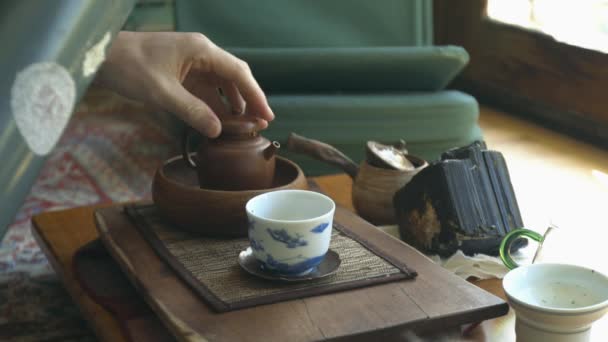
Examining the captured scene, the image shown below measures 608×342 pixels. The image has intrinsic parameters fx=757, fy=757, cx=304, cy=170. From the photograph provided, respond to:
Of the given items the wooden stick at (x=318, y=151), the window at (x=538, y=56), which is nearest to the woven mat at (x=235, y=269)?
the wooden stick at (x=318, y=151)

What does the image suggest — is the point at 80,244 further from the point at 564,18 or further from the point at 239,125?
the point at 564,18

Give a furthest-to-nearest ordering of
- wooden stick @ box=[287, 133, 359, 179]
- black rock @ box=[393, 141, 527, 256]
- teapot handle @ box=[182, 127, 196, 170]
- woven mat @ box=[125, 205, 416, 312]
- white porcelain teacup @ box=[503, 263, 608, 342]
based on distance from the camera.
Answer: wooden stick @ box=[287, 133, 359, 179] < teapot handle @ box=[182, 127, 196, 170] < black rock @ box=[393, 141, 527, 256] < woven mat @ box=[125, 205, 416, 312] < white porcelain teacup @ box=[503, 263, 608, 342]

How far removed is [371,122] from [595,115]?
995 millimetres

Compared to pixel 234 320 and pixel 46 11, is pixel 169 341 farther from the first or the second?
pixel 46 11

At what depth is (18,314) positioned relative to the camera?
4.86 ft

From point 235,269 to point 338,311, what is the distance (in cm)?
19

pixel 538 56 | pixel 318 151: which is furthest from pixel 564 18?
pixel 318 151

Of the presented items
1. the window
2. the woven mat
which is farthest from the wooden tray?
the window

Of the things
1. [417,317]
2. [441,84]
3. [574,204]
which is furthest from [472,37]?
[417,317]

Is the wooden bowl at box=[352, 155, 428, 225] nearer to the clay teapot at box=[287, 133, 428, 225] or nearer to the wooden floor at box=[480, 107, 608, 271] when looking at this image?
the clay teapot at box=[287, 133, 428, 225]

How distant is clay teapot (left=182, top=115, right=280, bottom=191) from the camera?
115 cm

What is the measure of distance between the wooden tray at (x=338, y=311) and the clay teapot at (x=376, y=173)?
0.94 feet

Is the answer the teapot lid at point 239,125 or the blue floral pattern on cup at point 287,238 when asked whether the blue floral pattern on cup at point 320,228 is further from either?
the teapot lid at point 239,125

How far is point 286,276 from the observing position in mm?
949
